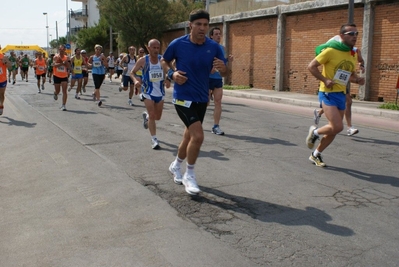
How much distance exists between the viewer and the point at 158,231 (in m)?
4.09

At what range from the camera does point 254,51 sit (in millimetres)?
23344

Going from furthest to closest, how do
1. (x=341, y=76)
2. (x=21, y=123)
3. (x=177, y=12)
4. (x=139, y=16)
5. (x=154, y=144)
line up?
(x=177, y=12) < (x=139, y=16) < (x=21, y=123) < (x=154, y=144) < (x=341, y=76)

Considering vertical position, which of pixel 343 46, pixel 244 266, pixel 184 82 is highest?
pixel 343 46

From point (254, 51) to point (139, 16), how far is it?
14.0 metres

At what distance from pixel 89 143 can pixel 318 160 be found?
413 cm

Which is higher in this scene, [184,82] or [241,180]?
[184,82]

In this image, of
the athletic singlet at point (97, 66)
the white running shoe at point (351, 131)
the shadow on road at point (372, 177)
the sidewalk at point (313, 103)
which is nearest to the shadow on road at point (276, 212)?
the shadow on road at point (372, 177)

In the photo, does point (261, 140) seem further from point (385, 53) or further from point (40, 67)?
point (40, 67)

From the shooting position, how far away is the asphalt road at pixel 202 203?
3664mm

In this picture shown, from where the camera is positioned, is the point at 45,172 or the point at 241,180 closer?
the point at 241,180

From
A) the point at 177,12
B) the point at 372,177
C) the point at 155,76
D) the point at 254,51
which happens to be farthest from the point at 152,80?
the point at 177,12

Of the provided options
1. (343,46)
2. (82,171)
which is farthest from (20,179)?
(343,46)

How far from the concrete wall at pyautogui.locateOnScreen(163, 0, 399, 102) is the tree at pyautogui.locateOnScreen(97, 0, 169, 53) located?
8.36 m

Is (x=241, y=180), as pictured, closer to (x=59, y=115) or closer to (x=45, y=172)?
(x=45, y=172)
